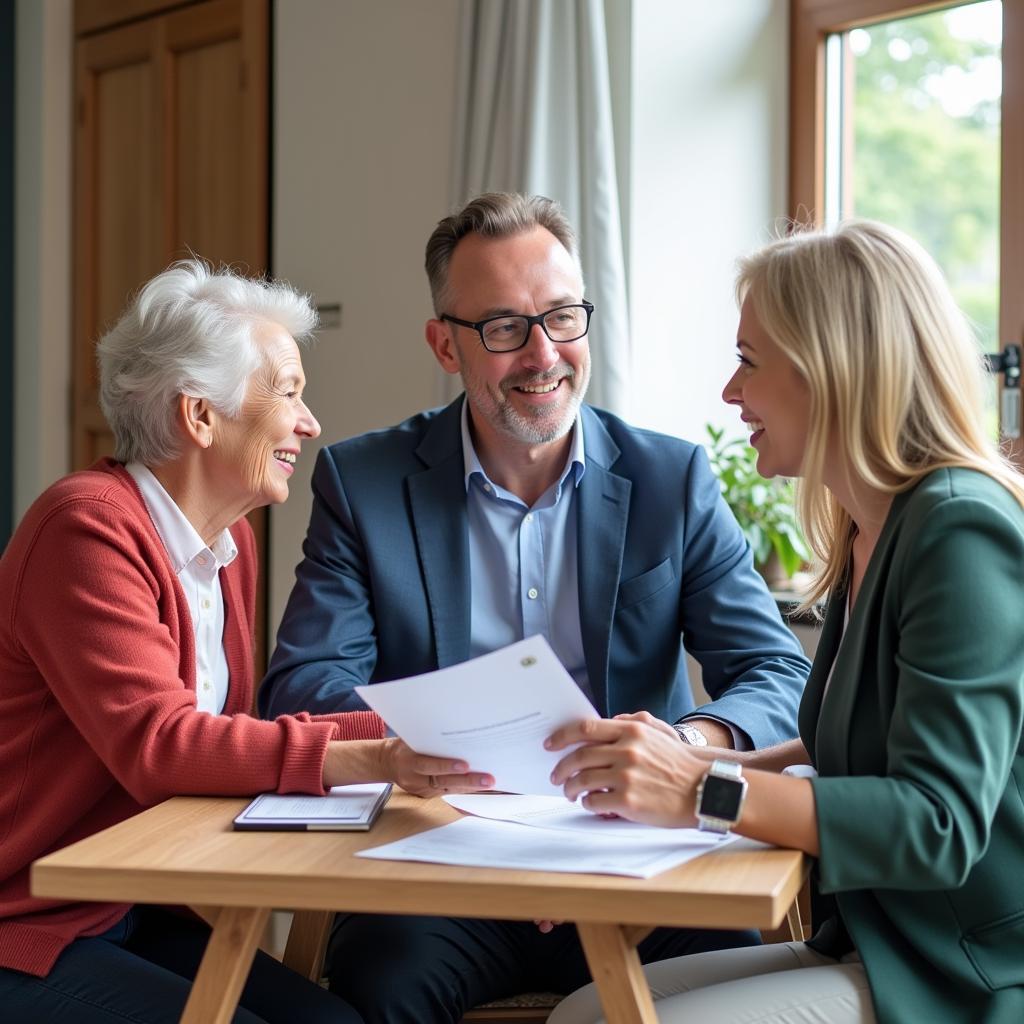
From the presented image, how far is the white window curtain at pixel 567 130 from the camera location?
3021 millimetres

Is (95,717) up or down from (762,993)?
up

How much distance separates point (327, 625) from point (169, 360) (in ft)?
1.51

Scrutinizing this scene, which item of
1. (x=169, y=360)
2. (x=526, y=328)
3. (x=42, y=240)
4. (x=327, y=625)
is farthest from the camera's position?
(x=42, y=240)

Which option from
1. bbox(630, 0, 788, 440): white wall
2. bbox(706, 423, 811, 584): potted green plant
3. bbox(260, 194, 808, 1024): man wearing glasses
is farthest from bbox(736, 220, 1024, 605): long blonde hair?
bbox(630, 0, 788, 440): white wall

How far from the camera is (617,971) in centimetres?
120

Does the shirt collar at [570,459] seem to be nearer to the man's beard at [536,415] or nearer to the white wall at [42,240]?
the man's beard at [536,415]

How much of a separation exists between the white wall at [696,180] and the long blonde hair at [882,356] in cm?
174

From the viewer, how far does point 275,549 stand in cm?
397

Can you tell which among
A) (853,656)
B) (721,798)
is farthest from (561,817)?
(853,656)

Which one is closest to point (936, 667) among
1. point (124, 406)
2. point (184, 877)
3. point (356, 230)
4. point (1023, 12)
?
point (184, 877)

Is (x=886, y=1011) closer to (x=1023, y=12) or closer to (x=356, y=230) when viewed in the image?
(x=1023, y=12)

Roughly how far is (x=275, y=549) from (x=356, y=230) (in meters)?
0.95

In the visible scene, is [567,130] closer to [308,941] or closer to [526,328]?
[526,328]

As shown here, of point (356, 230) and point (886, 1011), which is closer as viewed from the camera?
point (886, 1011)
